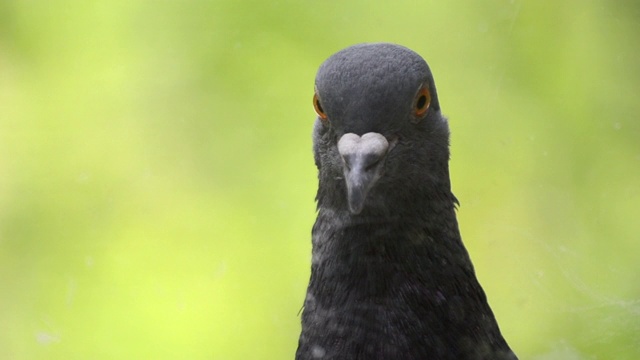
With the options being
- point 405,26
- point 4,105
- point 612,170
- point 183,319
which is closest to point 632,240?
point 612,170

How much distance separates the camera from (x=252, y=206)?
13.2ft

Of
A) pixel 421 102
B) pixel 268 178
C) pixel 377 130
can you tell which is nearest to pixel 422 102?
pixel 421 102

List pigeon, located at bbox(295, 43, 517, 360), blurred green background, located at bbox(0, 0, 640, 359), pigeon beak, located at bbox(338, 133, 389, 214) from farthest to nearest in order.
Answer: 1. blurred green background, located at bbox(0, 0, 640, 359)
2. pigeon, located at bbox(295, 43, 517, 360)
3. pigeon beak, located at bbox(338, 133, 389, 214)

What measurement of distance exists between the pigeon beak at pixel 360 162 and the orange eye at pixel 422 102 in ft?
0.56

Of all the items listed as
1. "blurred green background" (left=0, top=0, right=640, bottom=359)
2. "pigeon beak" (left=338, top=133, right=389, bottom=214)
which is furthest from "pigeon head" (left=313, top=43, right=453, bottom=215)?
"blurred green background" (left=0, top=0, right=640, bottom=359)

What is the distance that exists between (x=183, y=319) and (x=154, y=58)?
1275mm

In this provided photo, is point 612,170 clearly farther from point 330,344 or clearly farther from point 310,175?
point 330,344

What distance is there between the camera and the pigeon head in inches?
87.5

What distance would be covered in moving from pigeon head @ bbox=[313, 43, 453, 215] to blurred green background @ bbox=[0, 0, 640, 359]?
1391 millimetres

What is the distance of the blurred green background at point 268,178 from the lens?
387 centimetres

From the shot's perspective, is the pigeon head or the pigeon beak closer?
the pigeon beak

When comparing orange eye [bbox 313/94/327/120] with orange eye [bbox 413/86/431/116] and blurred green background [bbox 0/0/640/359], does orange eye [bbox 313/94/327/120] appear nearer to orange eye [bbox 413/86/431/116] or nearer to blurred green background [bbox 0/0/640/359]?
orange eye [bbox 413/86/431/116]

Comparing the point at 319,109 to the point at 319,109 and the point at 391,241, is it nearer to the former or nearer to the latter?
the point at 319,109

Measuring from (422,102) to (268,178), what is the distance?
1.71m
